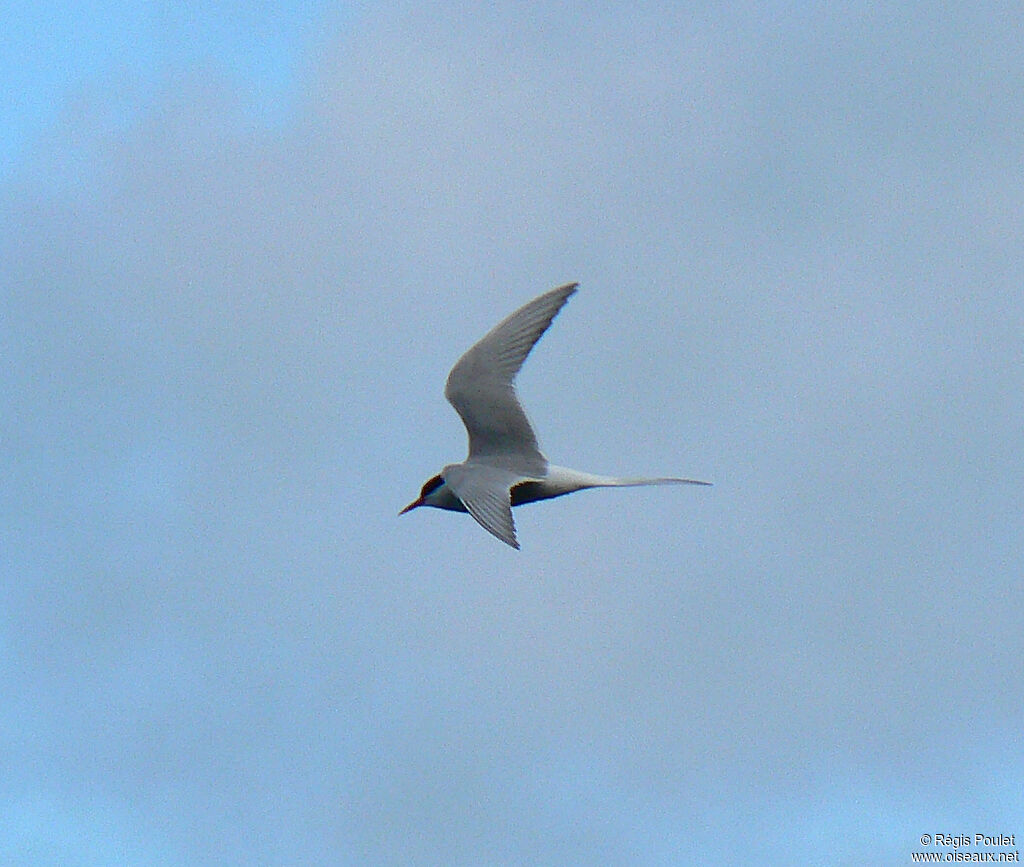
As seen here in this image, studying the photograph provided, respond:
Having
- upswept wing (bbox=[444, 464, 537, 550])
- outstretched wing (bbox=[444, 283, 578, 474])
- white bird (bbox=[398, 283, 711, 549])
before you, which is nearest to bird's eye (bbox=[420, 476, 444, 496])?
white bird (bbox=[398, 283, 711, 549])

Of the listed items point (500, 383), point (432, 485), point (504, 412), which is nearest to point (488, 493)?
point (432, 485)

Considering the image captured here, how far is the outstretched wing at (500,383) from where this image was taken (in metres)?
16.8

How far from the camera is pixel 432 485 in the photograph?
16.6 metres

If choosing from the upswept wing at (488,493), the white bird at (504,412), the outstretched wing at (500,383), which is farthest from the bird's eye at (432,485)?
the outstretched wing at (500,383)

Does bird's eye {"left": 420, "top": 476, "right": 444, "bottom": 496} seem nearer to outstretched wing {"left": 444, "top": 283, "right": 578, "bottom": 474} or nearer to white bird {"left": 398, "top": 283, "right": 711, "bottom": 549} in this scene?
white bird {"left": 398, "top": 283, "right": 711, "bottom": 549}

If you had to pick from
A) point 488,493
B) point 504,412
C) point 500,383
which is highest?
point 500,383

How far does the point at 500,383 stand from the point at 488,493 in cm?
240

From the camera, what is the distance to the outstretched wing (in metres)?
16.8

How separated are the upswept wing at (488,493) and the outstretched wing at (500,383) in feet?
1.83

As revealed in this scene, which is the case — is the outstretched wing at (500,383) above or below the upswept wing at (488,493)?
above

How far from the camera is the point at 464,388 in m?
17.0

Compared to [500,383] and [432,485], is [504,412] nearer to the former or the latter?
[500,383]

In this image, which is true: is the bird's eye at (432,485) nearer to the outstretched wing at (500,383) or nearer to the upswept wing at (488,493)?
the upswept wing at (488,493)

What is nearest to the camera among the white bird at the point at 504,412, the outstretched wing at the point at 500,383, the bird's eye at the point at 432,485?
the white bird at the point at 504,412
